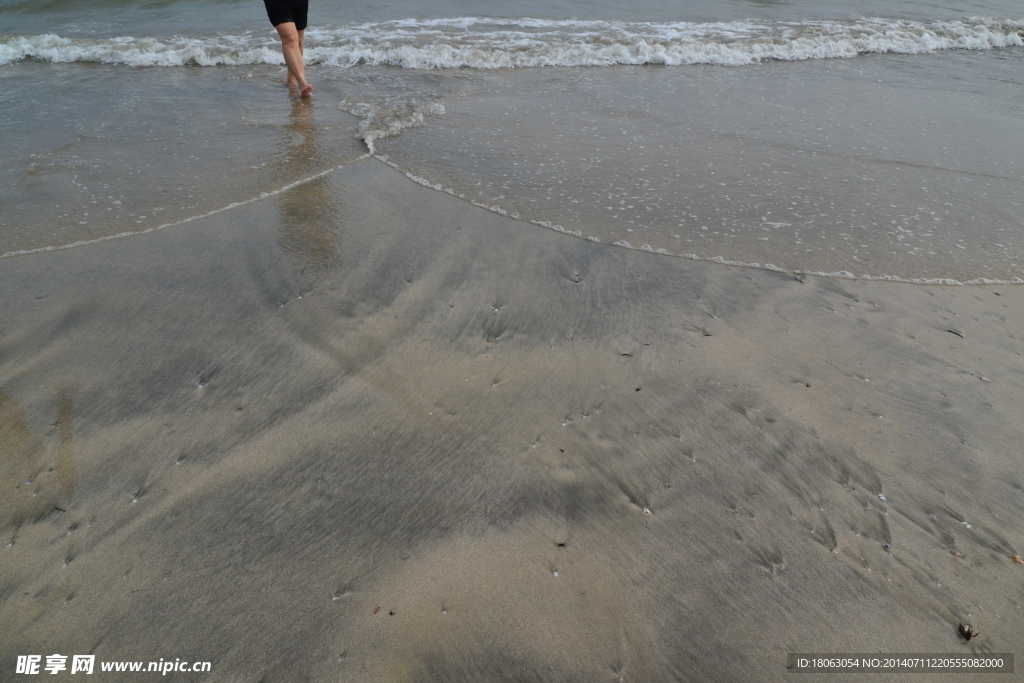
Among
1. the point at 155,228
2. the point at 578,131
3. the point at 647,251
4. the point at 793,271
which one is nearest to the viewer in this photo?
the point at 793,271

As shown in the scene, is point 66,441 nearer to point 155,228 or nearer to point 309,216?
point 155,228

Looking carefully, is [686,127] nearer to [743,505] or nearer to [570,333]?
[570,333]

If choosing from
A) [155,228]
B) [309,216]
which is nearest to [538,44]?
[309,216]

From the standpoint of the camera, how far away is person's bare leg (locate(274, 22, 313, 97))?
605cm

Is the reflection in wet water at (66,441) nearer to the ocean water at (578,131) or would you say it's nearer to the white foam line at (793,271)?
the ocean water at (578,131)

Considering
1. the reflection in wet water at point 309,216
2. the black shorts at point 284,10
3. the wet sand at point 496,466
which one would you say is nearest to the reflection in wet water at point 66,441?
the wet sand at point 496,466

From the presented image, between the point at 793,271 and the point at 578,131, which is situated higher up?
the point at 578,131

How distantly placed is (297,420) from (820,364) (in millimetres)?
2233

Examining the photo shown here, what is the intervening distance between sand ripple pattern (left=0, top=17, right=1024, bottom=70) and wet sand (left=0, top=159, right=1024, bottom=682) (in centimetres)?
581

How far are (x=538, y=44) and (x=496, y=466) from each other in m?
8.18

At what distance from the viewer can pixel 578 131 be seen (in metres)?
5.30

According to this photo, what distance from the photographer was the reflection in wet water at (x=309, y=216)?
3279 millimetres

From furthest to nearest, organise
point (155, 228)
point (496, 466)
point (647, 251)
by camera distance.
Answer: point (155, 228) < point (647, 251) < point (496, 466)

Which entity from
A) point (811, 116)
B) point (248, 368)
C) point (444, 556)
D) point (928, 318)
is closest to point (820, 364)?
point (928, 318)
